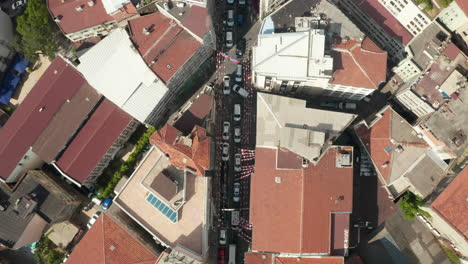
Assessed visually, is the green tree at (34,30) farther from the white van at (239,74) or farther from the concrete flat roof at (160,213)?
the white van at (239,74)

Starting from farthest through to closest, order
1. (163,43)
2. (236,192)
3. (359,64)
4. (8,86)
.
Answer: (8,86) < (236,192) < (163,43) < (359,64)

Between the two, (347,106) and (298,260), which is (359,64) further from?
(298,260)

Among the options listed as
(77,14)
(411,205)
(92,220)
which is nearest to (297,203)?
(411,205)

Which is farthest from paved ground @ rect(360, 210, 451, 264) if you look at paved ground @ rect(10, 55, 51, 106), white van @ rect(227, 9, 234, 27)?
paved ground @ rect(10, 55, 51, 106)

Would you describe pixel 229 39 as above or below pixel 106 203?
above

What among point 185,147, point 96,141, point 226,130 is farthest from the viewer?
point 226,130

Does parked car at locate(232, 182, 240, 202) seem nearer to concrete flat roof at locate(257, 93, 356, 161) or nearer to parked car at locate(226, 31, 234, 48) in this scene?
concrete flat roof at locate(257, 93, 356, 161)

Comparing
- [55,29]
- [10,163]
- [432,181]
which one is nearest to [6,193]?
[10,163]

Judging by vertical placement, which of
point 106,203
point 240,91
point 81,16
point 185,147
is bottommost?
point 106,203
